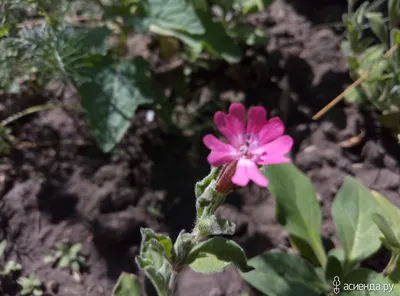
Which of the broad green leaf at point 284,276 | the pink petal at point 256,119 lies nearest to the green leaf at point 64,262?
the broad green leaf at point 284,276

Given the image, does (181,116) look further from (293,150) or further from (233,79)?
(293,150)

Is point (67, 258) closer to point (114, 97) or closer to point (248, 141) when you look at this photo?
point (114, 97)

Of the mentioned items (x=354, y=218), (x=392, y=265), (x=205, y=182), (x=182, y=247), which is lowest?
(x=392, y=265)

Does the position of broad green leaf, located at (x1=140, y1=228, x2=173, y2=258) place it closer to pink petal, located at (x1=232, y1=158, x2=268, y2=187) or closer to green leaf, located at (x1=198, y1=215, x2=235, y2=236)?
green leaf, located at (x1=198, y1=215, x2=235, y2=236)

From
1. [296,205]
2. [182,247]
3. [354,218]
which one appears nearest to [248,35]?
[296,205]

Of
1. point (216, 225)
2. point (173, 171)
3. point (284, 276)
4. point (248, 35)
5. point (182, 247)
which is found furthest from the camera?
point (248, 35)

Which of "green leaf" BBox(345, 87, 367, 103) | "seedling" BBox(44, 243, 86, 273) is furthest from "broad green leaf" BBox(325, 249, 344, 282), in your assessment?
"seedling" BBox(44, 243, 86, 273)

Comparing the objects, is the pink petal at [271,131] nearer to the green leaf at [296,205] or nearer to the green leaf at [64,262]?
the green leaf at [296,205]
